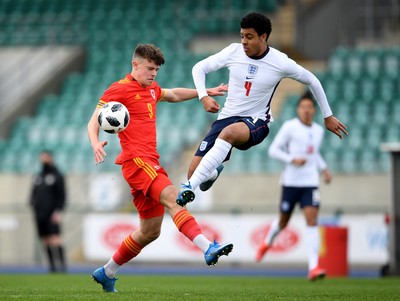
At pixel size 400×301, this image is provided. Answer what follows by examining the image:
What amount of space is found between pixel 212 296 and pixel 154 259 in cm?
1106

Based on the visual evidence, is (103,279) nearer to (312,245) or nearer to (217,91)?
(217,91)

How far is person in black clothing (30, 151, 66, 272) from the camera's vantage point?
18594 millimetres

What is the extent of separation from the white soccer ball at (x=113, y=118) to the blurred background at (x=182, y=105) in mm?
10779

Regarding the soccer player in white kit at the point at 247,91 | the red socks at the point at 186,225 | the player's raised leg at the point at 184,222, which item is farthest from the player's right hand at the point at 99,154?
the soccer player in white kit at the point at 247,91

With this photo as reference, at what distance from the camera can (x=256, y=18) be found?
9.80 metres

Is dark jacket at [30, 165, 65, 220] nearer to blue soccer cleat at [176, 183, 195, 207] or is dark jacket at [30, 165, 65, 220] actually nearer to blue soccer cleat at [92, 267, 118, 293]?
blue soccer cleat at [92, 267, 118, 293]

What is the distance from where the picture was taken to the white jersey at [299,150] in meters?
14.4

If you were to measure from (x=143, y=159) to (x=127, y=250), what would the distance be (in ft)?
3.21

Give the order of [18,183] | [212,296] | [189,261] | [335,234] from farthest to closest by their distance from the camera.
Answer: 1. [18,183]
2. [189,261]
3. [335,234]
4. [212,296]

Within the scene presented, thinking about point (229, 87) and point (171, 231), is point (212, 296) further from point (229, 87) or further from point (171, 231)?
point (171, 231)

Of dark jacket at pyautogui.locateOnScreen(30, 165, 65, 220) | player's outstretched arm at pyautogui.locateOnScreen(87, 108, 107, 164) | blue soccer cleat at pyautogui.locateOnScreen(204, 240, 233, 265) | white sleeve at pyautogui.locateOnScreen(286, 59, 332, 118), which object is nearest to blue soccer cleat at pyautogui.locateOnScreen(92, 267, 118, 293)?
player's outstretched arm at pyautogui.locateOnScreen(87, 108, 107, 164)

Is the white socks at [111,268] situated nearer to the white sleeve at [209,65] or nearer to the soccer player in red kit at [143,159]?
the soccer player in red kit at [143,159]

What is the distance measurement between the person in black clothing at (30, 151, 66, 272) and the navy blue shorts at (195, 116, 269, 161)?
871cm

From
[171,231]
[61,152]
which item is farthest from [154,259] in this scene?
[61,152]
